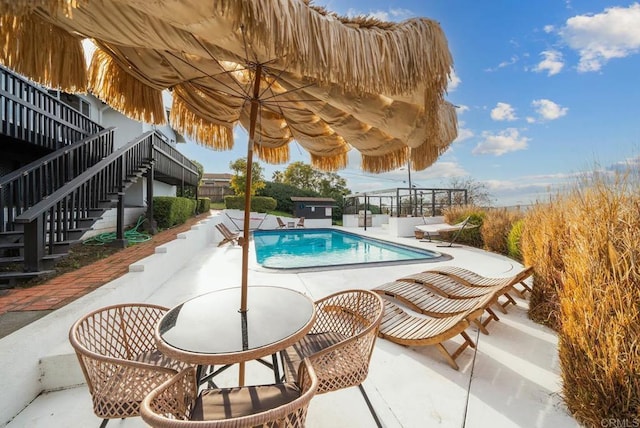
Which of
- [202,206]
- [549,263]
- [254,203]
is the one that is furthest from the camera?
[254,203]

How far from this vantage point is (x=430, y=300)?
345cm

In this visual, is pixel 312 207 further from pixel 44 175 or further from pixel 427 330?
pixel 427 330

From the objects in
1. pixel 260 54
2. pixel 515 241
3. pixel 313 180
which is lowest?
pixel 515 241

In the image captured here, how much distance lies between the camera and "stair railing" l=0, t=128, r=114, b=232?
12.5 feet

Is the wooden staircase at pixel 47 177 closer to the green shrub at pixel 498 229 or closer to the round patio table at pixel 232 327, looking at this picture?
the round patio table at pixel 232 327

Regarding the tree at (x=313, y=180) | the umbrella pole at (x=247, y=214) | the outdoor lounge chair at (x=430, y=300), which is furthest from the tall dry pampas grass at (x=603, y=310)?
the tree at (x=313, y=180)

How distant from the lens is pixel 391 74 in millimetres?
1609

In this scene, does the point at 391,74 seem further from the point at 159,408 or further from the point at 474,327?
the point at 474,327

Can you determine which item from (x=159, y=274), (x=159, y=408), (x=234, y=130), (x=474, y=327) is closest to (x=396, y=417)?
(x=159, y=408)

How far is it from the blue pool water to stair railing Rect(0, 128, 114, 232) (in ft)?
14.2

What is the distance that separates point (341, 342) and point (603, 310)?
5.45 feet

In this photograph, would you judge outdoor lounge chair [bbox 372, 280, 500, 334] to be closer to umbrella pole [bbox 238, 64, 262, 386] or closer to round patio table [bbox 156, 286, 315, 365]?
round patio table [bbox 156, 286, 315, 365]

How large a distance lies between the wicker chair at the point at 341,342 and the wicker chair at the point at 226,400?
0.59 ft
